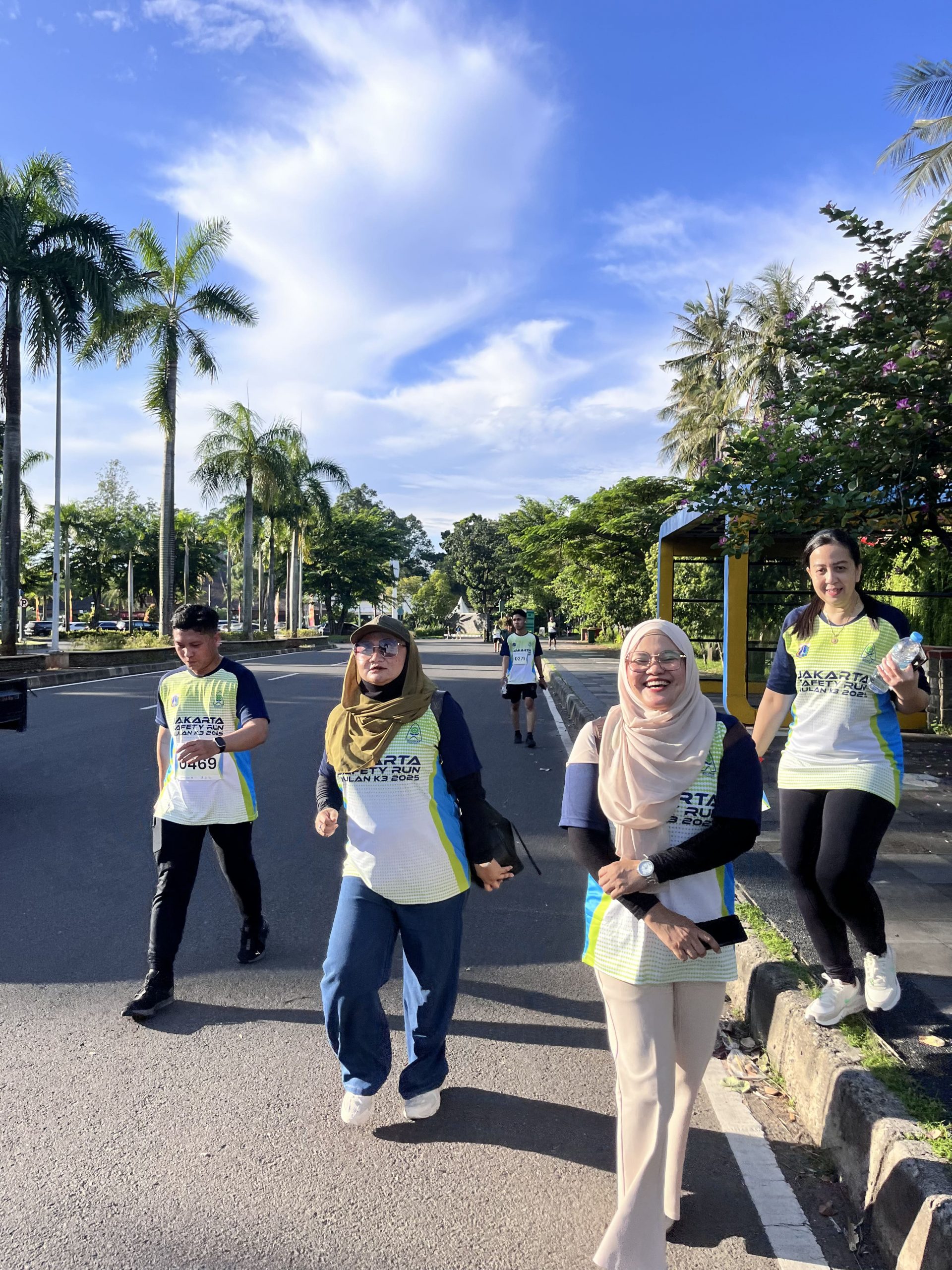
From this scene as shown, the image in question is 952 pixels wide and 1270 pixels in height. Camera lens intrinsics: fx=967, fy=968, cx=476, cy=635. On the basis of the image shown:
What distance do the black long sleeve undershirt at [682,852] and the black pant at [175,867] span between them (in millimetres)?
2132

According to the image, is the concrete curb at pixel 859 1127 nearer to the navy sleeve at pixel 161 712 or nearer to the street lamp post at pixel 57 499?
the navy sleeve at pixel 161 712

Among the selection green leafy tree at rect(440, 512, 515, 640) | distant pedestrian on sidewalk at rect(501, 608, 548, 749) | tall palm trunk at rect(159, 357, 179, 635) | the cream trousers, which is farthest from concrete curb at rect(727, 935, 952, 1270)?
green leafy tree at rect(440, 512, 515, 640)

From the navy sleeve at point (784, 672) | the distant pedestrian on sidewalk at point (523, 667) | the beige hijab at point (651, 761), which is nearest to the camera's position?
the beige hijab at point (651, 761)

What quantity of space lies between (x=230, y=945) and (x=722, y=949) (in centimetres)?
299

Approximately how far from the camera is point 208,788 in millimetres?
4105

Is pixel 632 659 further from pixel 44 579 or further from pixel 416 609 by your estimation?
pixel 416 609

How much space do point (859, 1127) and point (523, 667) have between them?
9.19 metres

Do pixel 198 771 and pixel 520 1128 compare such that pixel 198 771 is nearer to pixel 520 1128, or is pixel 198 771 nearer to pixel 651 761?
pixel 520 1128

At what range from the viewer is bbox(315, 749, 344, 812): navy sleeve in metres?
3.34

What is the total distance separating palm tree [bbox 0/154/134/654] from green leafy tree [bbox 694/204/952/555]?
728 inches

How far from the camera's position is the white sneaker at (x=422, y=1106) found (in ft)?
10.3

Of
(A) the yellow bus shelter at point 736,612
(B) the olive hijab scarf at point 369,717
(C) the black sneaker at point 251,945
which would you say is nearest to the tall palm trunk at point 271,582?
(A) the yellow bus shelter at point 736,612

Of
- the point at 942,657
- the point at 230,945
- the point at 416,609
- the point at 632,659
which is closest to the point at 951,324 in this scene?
the point at 632,659

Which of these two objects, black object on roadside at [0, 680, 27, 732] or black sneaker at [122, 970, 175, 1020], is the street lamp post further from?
black sneaker at [122, 970, 175, 1020]
